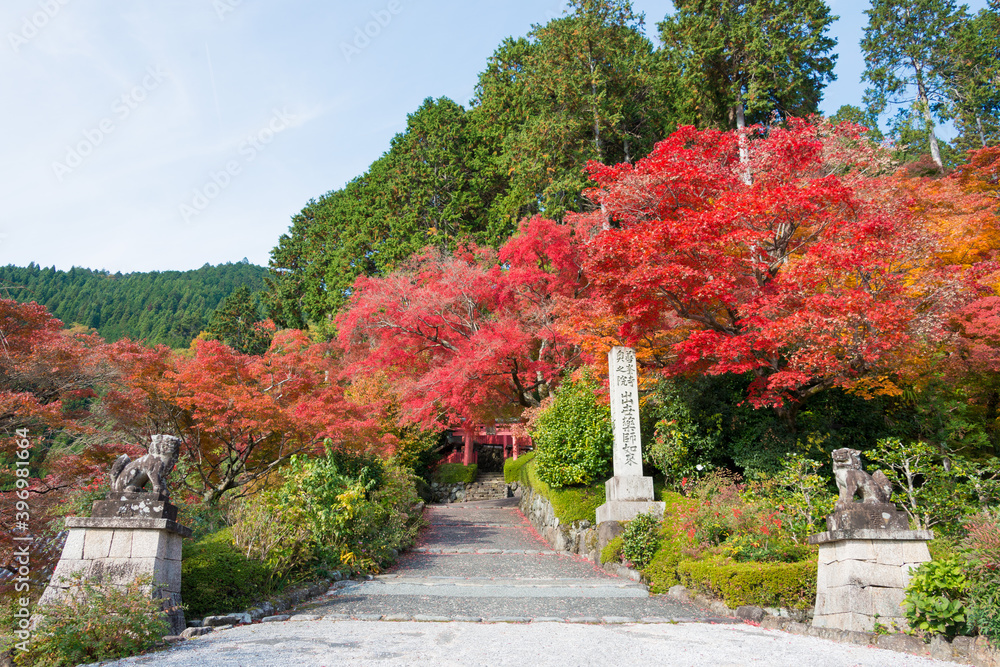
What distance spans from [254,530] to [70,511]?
2.07m

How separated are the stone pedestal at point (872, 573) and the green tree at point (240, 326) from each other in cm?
2561

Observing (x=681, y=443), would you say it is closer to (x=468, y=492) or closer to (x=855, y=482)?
(x=855, y=482)

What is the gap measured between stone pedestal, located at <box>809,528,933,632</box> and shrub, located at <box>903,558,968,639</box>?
0.50 ft

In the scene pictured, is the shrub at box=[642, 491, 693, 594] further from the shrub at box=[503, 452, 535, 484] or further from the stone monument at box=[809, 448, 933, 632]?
the shrub at box=[503, 452, 535, 484]

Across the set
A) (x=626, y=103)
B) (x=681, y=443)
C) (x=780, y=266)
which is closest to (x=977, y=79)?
(x=626, y=103)

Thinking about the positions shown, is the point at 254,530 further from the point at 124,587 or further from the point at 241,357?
the point at 241,357

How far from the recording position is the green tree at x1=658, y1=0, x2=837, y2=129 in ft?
46.3

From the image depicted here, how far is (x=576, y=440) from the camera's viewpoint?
10.1 metres

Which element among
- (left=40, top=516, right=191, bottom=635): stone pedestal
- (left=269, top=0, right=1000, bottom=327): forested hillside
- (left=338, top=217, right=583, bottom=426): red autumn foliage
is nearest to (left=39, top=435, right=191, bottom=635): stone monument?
(left=40, top=516, right=191, bottom=635): stone pedestal

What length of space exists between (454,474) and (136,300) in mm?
31385

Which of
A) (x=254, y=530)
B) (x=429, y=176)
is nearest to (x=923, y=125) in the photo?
(x=429, y=176)

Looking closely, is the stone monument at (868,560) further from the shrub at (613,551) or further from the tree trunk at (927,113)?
the tree trunk at (927,113)

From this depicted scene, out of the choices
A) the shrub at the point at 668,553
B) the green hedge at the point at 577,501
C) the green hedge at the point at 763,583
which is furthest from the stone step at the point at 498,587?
the green hedge at the point at 577,501

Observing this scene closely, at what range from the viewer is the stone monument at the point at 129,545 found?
4258mm
